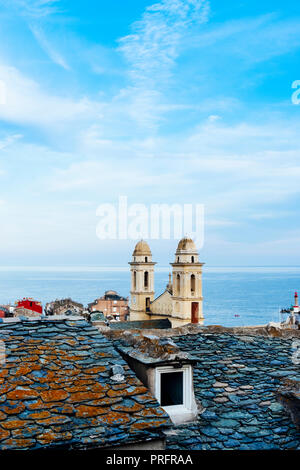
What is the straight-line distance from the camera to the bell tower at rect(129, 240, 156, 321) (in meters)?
60.1

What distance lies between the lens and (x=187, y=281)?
53.6 meters

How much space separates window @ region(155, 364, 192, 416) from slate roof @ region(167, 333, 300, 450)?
29cm

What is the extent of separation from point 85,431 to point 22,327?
2290 mm

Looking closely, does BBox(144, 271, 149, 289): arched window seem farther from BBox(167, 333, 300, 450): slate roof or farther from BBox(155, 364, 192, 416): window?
BBox(155, 364, 192, 416): window

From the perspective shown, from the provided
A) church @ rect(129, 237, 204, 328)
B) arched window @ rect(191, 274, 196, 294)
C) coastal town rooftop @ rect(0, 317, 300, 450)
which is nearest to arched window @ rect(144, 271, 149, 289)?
church @ rect(129, 237, 204, 328)

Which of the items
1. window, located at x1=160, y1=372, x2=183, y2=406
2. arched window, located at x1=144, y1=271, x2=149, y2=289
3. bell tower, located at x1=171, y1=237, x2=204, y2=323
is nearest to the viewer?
window, located at x1=160, y1=372, x2=183, y2=406

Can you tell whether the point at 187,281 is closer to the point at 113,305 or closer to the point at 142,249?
the point at 142,249

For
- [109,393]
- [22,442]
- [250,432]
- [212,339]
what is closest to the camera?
[22,442]

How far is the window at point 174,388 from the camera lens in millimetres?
6094

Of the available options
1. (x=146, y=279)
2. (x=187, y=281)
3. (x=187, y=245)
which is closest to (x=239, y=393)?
(x=187, y=281)

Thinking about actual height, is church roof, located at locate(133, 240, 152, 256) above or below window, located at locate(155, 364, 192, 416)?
above

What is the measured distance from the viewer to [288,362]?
8.05 m
